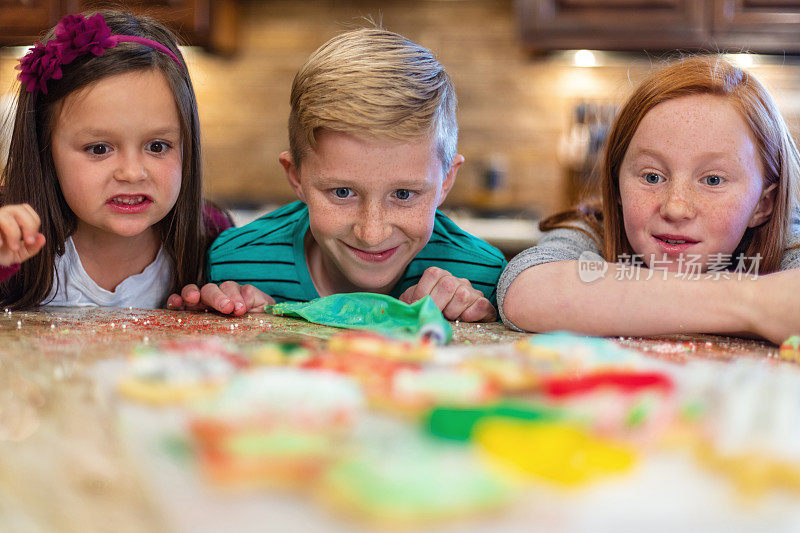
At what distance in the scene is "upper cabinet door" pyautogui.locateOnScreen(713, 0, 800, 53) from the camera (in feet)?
7.93

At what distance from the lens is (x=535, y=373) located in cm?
54

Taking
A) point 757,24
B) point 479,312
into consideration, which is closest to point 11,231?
point 479,312

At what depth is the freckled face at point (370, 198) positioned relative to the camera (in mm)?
989

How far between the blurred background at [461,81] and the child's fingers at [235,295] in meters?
1.52

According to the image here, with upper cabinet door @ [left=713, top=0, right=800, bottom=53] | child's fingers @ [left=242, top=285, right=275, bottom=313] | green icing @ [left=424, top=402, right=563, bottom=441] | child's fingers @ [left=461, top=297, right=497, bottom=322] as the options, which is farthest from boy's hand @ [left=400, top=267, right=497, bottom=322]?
upper cabinet door @ [left=713, top=0, right=800, bottom=53]

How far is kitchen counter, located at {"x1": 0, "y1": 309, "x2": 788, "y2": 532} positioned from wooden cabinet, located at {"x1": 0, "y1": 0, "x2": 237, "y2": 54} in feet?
6.35

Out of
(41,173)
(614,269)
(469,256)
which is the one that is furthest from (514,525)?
(41,173)

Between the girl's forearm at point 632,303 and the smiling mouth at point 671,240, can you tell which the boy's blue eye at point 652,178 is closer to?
the smiling mouth at point 671,240

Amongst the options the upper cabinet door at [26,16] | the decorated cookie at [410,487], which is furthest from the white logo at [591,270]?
the upper cabinet door at [26,16]

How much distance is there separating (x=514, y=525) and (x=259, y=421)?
0.51ft

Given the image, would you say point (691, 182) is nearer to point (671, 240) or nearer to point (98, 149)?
point (671, 240)

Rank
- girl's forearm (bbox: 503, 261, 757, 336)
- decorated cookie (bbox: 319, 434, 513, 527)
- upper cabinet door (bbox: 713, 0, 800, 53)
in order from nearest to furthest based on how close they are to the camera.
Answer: decorated cookie (bbox: 319, 434, 513, 527) → girl's forearm (bbox: 503, 261, 757, 336) → upper cabinet door (bbox: 713, 0, 800, 53)

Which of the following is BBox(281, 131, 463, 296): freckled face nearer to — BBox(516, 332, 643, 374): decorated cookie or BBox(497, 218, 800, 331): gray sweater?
BBox(497, 218, 800, 331): gray sweater

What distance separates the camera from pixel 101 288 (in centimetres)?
124
